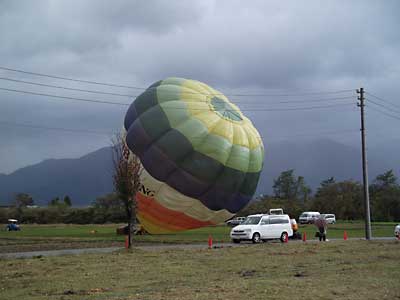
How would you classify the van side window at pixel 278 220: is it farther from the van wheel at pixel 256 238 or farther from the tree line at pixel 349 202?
the tree line at pixel 349 202

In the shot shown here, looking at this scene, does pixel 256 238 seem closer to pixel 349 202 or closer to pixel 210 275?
pixel 210 275

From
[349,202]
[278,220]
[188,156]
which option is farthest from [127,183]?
[349,202]

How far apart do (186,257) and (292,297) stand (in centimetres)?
1148

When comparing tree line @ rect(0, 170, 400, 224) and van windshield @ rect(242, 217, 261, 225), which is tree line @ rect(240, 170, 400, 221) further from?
van windshield @ rect(242, 217, 261, 225)

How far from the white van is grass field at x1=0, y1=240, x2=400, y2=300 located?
8736 millimetres

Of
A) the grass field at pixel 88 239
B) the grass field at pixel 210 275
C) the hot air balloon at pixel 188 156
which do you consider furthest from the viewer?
the hot air balloon at pixel 188 156

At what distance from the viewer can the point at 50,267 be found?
20094 mm

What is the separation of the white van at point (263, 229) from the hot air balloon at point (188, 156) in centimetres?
257

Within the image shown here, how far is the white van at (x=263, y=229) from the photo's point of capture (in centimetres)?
3422

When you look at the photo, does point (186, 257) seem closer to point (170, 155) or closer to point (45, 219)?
point (170, 155)

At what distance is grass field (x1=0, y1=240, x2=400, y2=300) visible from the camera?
1309 centimetres

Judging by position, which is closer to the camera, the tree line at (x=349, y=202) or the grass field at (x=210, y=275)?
the grass field at (x=210, y=275)

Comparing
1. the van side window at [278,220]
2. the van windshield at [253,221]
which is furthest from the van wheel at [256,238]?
the van side window at [278,220]

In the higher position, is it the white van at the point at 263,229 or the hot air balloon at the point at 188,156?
the hot air balloon at the point at 188,156
